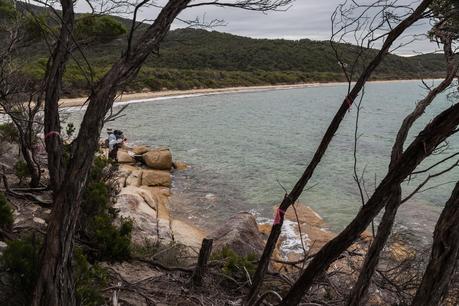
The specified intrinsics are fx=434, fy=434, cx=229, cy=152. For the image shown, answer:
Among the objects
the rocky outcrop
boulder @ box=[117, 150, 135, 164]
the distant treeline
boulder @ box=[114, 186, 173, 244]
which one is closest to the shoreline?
the distant treeline

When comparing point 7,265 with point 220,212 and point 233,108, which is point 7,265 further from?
point 233,108

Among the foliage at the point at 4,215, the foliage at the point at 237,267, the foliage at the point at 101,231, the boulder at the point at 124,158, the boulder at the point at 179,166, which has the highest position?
the foliage at the point at 4,215

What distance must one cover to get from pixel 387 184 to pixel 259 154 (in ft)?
60.8

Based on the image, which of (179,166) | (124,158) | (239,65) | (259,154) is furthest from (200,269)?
(239,65)

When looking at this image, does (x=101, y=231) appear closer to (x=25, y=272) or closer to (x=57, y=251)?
(x=25, y=272)

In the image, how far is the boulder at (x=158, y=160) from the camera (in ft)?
50.8

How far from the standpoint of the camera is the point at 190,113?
3372 cm

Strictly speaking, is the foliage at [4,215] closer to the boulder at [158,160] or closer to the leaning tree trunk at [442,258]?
the leaning tree trunk at [442,258]

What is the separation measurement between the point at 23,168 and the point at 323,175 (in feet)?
39.3

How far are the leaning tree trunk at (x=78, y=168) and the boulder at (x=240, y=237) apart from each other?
3.82 m

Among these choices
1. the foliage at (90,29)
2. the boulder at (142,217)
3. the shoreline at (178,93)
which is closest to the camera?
the foliage at (90,29)

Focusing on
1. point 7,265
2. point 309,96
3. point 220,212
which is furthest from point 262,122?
point 7,265

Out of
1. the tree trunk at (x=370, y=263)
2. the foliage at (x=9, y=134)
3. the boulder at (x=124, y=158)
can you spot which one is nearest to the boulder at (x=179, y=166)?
the boulder at (x=124, y=158)

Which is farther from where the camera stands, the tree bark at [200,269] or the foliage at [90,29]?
the foliage at [90,29]
